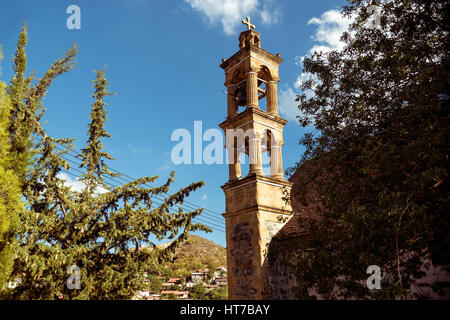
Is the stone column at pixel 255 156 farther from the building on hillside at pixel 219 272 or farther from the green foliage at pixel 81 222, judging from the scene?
the building on hillside at pixel 219 272

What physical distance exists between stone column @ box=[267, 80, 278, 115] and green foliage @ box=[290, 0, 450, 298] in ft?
18.5

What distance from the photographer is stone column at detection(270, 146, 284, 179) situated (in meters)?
12.5

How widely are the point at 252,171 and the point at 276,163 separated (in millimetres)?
1287

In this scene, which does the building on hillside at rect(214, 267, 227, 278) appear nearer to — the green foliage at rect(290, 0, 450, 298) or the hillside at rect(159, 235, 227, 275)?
the hillside at rect(159, 235, 227, 275)

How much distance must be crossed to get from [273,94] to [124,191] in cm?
730

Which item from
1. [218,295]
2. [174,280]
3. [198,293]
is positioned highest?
[174,280]

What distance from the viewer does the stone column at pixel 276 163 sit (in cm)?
1248

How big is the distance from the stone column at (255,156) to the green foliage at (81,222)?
2.34 meters

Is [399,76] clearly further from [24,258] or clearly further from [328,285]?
[24,258]

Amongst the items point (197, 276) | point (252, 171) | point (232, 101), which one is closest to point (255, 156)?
point (252, 171)

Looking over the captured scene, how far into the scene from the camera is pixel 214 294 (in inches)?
1887

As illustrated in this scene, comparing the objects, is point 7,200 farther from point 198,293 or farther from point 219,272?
point 219,272

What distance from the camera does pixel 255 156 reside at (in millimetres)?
12133

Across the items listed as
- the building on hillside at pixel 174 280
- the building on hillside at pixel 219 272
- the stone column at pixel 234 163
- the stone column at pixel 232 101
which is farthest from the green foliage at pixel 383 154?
the building on hillside at pixel 219 272
